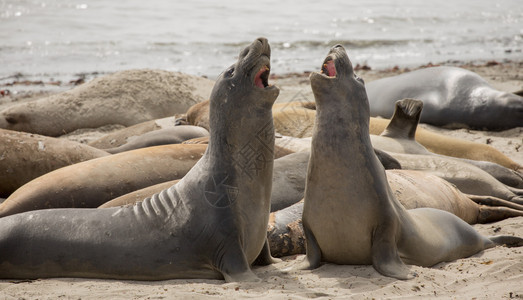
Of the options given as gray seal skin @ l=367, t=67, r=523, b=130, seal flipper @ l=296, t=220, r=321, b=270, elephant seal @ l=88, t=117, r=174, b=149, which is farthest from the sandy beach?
gray seal skin @ l=367, t=67, r=523, b=130

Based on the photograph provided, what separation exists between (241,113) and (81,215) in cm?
123

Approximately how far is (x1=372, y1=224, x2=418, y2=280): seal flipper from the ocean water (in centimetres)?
1109

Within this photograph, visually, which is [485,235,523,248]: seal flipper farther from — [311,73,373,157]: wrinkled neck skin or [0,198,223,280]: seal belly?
[0,198,223,280]: seal belly

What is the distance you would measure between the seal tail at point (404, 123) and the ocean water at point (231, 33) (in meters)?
8.04

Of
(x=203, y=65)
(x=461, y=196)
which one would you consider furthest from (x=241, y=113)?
(x=203, y=65)

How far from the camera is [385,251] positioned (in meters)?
4.48

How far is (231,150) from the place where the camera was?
15.4ft

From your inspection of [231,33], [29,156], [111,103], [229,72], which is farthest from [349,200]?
[231,33]

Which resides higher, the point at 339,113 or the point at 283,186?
the point at 339,113

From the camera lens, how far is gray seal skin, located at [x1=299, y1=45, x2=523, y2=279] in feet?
14.9

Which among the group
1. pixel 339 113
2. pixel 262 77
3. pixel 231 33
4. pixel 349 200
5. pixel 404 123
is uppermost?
pixel 262 77

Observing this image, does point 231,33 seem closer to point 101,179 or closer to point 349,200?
point 101,179

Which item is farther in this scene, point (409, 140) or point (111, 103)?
point (111, 103)

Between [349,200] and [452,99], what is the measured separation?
6.35 m
